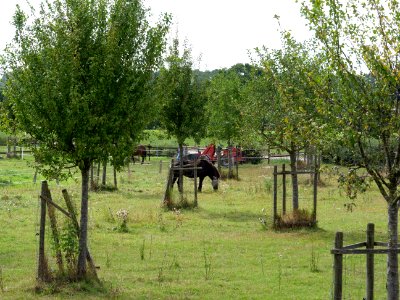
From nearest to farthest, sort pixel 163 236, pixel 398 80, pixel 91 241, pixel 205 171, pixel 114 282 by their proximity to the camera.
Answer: pixel 398 80, pixel 114 282, pixel 91 241, pixel 163 236, pixel 205 171

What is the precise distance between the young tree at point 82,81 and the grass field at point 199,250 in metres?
1.37

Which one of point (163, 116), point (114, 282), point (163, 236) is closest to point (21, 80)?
point (114, 282)

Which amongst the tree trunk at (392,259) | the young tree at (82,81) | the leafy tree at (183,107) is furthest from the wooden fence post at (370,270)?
the leafy tree at (183,107)

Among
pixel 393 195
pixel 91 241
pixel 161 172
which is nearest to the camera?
pixel 393 195

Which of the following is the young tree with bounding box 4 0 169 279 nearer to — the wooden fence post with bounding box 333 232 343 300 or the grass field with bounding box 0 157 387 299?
the grass field with bounding box 0 157 387 299

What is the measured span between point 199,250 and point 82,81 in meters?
5.99

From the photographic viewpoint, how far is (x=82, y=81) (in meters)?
12.2

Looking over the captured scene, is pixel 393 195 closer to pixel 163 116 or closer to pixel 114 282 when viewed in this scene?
pixel 114 282

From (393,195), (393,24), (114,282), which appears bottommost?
(114,282)

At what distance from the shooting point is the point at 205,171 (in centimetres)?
3294

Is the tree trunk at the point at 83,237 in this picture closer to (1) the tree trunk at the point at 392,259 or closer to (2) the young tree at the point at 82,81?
(2) the young tree at the point at 82,81

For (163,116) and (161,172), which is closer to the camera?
(163,116)

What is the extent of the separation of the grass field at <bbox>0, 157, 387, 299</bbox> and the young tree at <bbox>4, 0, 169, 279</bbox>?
1.37 m

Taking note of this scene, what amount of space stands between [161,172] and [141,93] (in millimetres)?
30932
